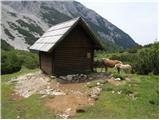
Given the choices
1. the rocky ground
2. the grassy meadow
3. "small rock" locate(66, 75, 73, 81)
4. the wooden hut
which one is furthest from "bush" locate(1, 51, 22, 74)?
"small rock" locate(66, 75, 73, 81)

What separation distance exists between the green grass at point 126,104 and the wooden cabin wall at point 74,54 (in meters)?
5.57

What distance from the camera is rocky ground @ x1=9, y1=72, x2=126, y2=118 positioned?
16797 mm

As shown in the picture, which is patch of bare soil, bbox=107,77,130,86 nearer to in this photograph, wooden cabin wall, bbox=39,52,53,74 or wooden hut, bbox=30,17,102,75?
wooden hut, bbox=30,17,102,75

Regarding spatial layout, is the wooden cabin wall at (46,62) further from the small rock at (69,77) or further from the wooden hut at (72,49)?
the small rock at (69,77)

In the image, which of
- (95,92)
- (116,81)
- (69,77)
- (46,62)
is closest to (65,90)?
(95,92)

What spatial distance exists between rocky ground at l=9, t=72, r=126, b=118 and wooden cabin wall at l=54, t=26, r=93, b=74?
103 cm

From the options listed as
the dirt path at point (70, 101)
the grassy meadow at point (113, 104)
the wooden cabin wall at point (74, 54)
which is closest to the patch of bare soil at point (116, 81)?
the grassy meadow at point (113, 104)

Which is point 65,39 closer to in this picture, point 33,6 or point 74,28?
point 74,28

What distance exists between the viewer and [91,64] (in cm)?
2630

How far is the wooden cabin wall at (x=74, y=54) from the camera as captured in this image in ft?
80.9

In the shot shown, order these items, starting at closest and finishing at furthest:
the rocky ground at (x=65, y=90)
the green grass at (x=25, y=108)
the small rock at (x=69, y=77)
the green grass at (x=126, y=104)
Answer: the green grass at (x=126, y=104) < the green grass at (x=25, y=108) < the rocky ground at (x=65, y=90) < the small rock at (x=69, y=77)

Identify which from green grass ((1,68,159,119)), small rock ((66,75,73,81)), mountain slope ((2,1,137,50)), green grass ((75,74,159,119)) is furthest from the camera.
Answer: mountain slope ((2,1,137,50))

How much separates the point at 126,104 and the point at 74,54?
9577mm

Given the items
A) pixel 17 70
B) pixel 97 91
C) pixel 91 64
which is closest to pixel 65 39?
pixel 91 64
